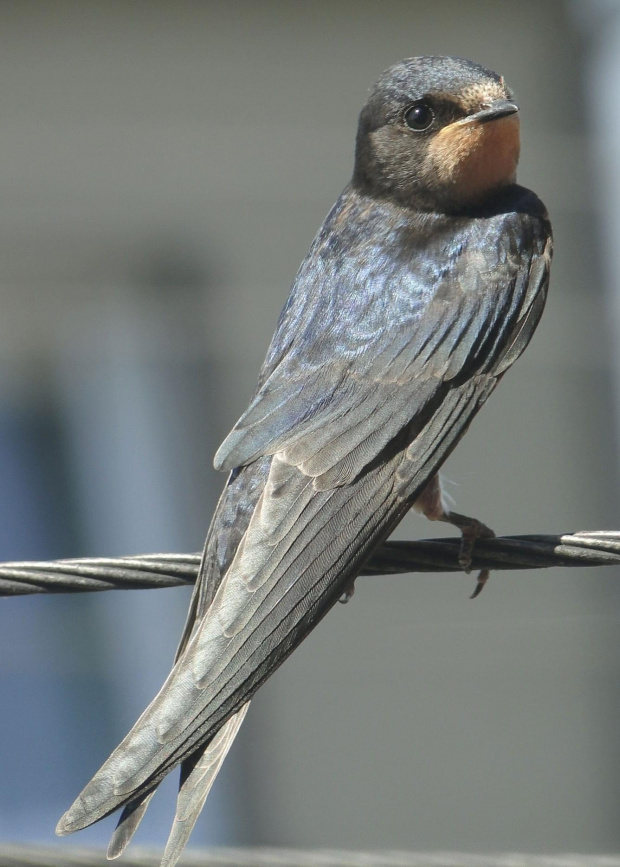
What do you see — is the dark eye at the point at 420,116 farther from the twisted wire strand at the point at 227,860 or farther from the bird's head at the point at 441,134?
the twisted wire strand at the point at 227,860

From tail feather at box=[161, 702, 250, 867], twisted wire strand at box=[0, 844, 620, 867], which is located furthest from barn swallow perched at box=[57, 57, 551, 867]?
twisted wire strand at box=[0, 844, 620, 867]

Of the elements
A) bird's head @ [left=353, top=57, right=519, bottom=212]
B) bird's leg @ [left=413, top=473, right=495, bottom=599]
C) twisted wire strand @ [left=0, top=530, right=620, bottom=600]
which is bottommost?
bird's leg @ [left=413, top=473, right=495, bottom=599]

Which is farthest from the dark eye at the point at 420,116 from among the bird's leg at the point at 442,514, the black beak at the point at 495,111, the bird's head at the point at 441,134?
the bird's leg at the point at 442,514

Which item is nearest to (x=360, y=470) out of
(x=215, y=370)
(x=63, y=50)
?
(x=215, y=370)

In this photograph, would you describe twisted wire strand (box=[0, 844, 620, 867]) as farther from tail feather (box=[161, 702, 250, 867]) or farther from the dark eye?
the dark eye

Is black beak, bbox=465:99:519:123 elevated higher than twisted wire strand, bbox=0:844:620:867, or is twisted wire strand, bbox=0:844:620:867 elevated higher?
black beak, bbox=465:99:519:123

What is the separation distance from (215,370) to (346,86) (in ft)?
5.09

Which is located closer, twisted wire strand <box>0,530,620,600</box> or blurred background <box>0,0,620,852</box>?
twisted wire strand <box>0,530,620,600</box>

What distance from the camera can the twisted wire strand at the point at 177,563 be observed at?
75.2 inches

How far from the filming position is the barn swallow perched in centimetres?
201

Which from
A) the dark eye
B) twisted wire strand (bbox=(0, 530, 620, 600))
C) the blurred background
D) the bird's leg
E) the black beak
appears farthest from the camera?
the blurred background

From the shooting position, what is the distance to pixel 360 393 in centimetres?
240

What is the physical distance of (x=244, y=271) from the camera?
6.11m

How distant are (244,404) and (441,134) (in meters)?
3.35
